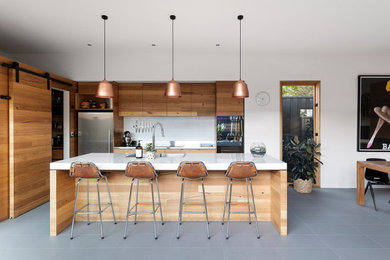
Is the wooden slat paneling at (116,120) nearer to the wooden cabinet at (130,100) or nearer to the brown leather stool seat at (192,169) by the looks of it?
the wooden cabinet at (130,100)

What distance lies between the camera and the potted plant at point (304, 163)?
15.3ft

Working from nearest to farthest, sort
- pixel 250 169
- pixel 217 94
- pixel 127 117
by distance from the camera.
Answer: pixel 250 169 → pixel 217 94 → pixel 127 117

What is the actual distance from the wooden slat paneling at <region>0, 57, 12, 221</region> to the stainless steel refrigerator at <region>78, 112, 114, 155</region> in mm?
1672

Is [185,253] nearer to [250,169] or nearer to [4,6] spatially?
[250,169]

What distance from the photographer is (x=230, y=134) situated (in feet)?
16.8

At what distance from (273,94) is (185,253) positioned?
392cm

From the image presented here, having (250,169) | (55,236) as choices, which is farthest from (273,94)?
(55,236)

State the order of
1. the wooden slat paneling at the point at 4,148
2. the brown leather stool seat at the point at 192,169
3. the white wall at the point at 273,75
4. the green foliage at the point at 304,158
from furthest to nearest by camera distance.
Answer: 1. the white wall at the point at 273,75
2. the green foliage at the point at 304,158
3. the wooden slat paneling at the point at 4,148
4. the brown leather stool seat at the point at 192,169

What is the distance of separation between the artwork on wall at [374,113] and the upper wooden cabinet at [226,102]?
278cm

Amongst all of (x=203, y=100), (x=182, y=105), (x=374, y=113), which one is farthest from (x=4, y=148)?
(x=374, y=113)

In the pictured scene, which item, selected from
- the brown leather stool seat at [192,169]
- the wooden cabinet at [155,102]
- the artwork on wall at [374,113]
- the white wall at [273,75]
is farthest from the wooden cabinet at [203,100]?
the artwork on wall at [374,113]

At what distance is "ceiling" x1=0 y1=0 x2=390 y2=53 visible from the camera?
10.2ft

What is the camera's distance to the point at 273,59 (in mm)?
5117

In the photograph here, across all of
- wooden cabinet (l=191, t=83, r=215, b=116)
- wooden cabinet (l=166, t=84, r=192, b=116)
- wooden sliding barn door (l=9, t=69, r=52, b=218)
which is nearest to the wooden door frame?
wooden cabinet (l=191, t=83, r=215, b=116)
